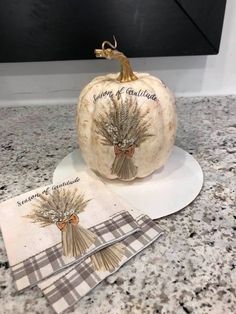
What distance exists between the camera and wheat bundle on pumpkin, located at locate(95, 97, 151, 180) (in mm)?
485

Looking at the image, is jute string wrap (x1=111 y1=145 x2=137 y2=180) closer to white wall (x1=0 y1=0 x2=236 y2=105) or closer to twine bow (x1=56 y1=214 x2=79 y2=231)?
twine bow (x1=56 y1=214 x2=79 y2=231)

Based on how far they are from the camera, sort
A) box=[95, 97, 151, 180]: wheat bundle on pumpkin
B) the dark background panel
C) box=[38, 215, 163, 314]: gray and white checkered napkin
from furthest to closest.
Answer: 1. the dark background panel
2. box=[95, 97, 151, 180]: wheat bundle on pumpkin
3. box=[38, 215, 163, 314]: gray and white checkered napkin

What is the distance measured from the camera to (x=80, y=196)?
51 cm

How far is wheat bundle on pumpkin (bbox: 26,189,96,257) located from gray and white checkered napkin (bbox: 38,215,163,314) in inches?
0.9

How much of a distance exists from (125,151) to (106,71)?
35 centimetres

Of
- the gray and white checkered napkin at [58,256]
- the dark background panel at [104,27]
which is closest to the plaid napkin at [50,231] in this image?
the gray and white checkered napkin at [58,256]

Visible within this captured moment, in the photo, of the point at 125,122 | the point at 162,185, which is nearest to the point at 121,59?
the point at 125,122

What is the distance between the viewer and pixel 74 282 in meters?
0.39

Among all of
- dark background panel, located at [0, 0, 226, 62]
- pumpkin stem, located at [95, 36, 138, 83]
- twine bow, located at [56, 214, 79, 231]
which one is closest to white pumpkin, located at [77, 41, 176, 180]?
pumpkin stem, located at [95, 36, 138, 83]

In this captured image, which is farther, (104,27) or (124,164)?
(104,27)

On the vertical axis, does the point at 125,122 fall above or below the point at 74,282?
above

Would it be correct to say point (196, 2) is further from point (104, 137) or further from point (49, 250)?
point (49, 250)

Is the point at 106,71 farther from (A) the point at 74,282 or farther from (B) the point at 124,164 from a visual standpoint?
(A) the point at 74,282

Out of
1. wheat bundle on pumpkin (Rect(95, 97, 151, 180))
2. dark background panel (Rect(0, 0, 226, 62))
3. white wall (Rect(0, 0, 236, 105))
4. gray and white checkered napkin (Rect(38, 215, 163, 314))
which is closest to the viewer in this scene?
gray and white checkered napkin (Rect(38, 215, 163, 314))
